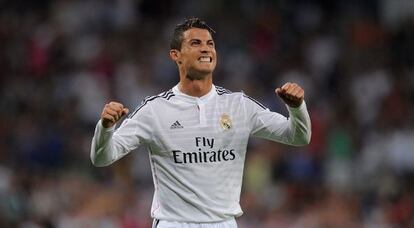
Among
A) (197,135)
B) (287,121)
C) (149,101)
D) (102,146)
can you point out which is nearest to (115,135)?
(102,146)

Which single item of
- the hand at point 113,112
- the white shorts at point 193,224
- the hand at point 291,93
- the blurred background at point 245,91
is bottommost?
the blurred background at point 245,91

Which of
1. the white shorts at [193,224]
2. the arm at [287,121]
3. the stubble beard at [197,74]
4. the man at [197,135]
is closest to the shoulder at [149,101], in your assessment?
the man at [197,135]

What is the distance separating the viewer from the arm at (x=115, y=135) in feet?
24.6

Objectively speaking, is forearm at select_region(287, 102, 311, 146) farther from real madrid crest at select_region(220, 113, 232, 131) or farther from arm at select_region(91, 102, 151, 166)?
arm at select_region(91, 102, 151, 166)

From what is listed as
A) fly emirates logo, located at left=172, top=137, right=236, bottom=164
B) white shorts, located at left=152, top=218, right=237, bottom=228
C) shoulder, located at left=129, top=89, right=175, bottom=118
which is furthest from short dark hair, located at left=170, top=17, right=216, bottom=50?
white shorts, located at left=152, top=218, right=237, bottom=228

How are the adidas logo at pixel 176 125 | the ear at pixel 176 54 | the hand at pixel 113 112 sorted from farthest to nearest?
1. the ear at pixel 176 54
2. the adidas logo at pixel 176 125
3. the hand at pixel 113 112

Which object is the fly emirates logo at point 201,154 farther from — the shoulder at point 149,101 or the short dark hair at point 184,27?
the short dark hair at point 184,27

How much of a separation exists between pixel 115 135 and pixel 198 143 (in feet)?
1.78

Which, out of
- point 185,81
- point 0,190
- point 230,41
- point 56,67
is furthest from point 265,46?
point 185,81

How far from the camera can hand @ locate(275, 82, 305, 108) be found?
7719mm

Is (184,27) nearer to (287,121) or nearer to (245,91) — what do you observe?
(287,121)

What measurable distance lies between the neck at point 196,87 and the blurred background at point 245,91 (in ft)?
14.6

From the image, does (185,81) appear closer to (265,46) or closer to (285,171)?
(285,171)

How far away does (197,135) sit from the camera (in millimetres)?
7996
